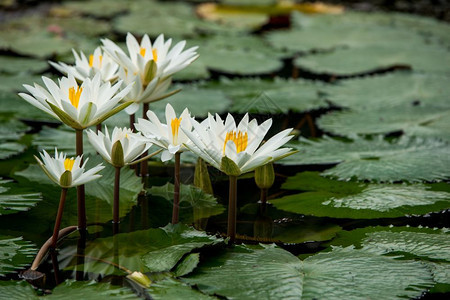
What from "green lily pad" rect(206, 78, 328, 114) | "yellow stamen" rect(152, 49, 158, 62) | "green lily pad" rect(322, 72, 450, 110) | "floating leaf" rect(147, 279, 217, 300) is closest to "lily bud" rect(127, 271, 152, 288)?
"floating leaf" rect(147, 279, 217, 300)

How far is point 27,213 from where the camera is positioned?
173 cm

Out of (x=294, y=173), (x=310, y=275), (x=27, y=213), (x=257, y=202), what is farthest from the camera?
(x=294, y=173)

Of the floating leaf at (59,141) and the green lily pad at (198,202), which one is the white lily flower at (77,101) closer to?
the green lily pad at (198,202)

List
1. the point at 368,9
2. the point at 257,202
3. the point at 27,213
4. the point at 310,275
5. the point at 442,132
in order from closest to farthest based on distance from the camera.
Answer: the point at 310,275 → the point at 27,213 → the point at 257,202 → the point at 442,132 → the point at 368,9

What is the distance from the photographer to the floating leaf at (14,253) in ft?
4.59

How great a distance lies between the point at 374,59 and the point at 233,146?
7.60 feet

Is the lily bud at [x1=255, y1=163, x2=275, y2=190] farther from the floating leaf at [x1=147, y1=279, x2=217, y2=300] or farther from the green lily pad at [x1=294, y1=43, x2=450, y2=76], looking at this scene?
the green lily pad at [x1=294, y1=43, x2=450, y2=76]

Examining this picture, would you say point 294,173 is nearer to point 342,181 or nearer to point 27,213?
point 342,181

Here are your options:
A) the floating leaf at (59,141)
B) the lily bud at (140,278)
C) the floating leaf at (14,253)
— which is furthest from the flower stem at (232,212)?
the floating leaf at (59,141)

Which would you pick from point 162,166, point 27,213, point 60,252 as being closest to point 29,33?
point 162,166

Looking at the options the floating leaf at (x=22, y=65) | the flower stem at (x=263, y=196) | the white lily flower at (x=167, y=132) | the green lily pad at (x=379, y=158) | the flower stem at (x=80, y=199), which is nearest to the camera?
the white lily flower at (x=167, y=132)

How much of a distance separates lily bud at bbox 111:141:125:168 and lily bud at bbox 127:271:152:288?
0.31m

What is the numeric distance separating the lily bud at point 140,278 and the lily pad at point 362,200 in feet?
1.95

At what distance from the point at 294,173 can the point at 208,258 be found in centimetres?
76
